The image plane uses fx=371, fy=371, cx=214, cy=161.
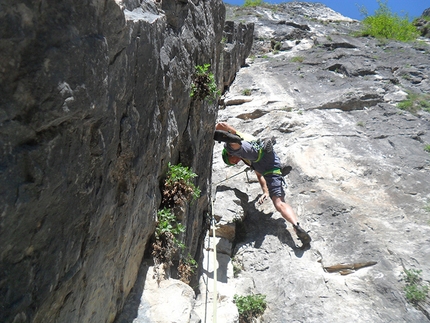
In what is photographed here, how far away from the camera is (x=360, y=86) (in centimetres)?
1265

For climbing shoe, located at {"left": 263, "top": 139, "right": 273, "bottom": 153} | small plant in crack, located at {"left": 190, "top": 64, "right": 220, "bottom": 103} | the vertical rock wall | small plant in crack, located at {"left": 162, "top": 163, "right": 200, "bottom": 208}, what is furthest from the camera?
climbing shoe, located at {"left": 263, "top": 139, "right": 273, "bottom": 153}

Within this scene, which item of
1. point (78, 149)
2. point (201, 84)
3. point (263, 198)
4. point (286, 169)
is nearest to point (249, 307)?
point (263, 198)

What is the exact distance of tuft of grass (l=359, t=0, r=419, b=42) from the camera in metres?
25.9

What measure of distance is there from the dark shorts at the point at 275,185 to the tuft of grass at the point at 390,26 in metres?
21.2

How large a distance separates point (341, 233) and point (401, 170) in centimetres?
243

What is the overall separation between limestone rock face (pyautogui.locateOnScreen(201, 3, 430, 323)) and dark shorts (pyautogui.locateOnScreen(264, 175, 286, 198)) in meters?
0.47

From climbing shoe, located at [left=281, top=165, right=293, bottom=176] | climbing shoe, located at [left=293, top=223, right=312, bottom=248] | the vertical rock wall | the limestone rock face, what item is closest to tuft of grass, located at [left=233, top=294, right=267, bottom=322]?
the limestone rock face

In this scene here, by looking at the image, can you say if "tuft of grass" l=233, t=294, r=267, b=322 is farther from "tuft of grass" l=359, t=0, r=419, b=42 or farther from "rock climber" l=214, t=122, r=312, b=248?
"tuft of grass" l=359, t=0, r=419, b=42

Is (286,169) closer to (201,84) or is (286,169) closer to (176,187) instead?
(201,84)

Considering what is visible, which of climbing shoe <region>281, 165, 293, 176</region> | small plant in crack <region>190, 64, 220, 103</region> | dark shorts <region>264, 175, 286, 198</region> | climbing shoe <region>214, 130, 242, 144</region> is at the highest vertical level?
small plant in crack <region>190, 64, 220, 103</region>

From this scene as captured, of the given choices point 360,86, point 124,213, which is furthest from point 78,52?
point 360,86

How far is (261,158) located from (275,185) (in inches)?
28.1

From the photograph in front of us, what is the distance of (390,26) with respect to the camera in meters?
27.4

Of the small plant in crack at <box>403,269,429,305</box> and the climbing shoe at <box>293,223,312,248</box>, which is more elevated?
the small plant in crack at <box>403,269,429,305</box>
